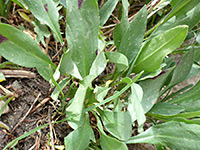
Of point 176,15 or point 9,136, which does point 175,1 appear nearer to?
point 176,15

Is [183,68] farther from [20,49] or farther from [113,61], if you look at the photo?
[20,49]

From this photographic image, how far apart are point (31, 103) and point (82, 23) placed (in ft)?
1.24

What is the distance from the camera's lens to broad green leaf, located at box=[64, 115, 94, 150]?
57cm

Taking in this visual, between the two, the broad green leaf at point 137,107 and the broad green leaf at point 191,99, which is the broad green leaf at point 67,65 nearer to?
the broad green leaf at point 137,107

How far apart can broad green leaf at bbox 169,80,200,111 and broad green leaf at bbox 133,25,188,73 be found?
0.85 feet

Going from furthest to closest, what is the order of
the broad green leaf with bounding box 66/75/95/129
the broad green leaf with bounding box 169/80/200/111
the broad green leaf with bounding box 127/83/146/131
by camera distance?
the broad green leaf with bounding box 169/80/200/111 < the broad green leaf with bounding box 127/83/146/131 < the broad green leaf with bounding box 66/75/95/129

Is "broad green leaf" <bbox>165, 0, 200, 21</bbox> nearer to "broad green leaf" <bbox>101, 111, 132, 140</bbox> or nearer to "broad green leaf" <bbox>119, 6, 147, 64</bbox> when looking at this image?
"broad green leaf" <bbox>119, 6, 147, 64</bbox>

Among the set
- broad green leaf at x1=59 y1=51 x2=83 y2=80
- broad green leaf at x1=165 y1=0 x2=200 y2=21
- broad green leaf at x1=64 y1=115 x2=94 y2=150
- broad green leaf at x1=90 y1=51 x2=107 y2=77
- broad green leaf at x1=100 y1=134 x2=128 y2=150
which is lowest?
broad green leaf at x1=100 y1=134 x2=128 y2=150

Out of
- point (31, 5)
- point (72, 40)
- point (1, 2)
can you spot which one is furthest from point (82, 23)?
point (1, 2)

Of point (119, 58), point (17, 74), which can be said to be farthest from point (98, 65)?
point (17, 74)

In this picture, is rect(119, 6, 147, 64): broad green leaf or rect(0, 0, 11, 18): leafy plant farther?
rect(0, 0, 11, 18): leafy plant

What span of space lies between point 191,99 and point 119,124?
0.38m

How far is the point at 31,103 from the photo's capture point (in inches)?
28.3

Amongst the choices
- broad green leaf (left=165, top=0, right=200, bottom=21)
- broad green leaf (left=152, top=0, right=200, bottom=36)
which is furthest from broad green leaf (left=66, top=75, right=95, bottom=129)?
broad green leaf (left=165, top=0, right=200, bottom=21)
